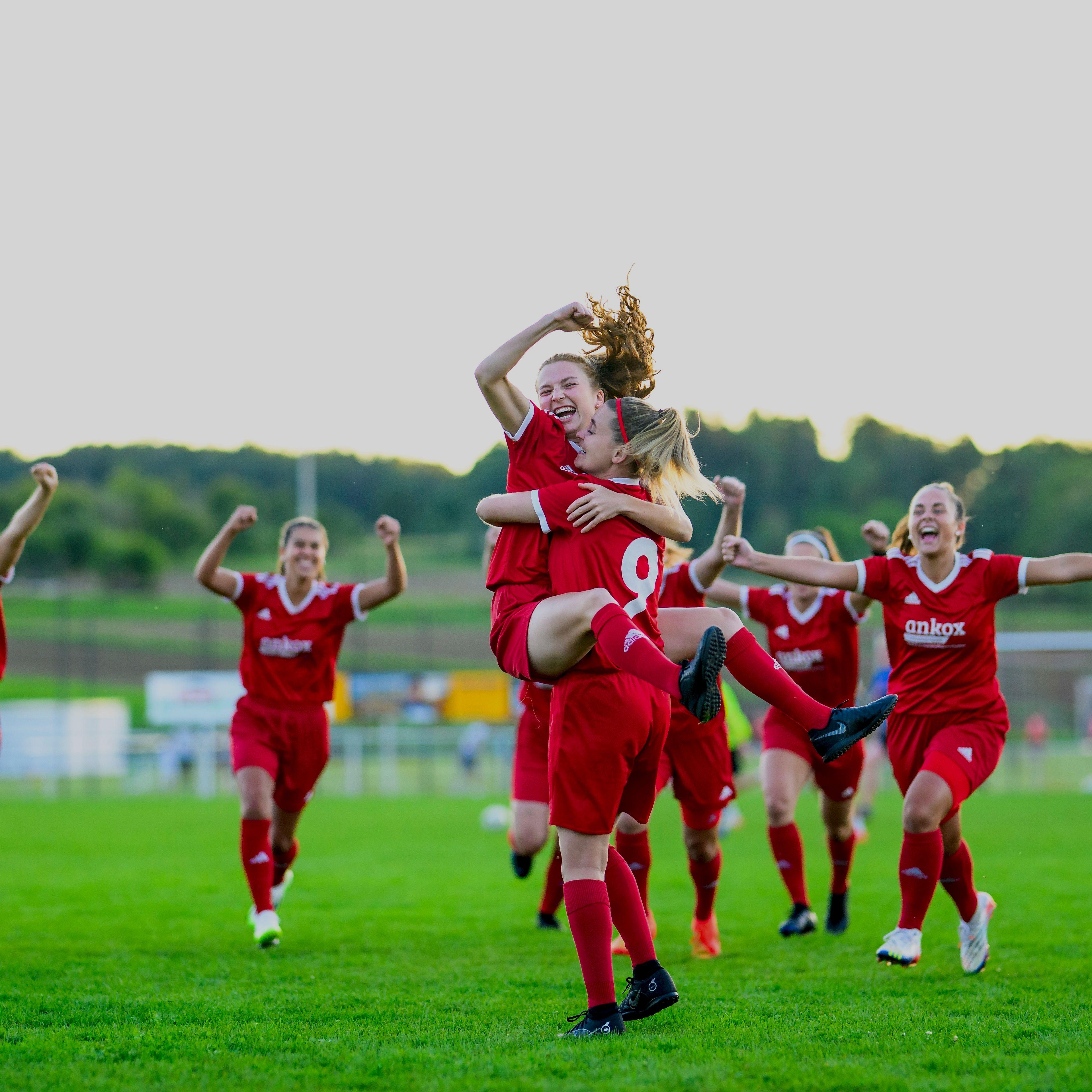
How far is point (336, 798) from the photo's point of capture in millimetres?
26297

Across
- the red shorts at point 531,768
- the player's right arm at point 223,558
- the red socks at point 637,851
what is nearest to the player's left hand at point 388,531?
the player's right arm at point 223,558

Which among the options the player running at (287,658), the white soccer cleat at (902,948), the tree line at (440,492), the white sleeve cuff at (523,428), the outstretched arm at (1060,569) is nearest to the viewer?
the white sleeve cuff at (523,428)

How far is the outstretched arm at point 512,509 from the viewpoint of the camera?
15.3 feet

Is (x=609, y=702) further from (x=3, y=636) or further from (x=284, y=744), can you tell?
(x=3, y=636)

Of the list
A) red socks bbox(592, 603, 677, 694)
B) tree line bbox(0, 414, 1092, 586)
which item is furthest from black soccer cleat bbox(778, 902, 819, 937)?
tree line bbox(0, 414, 1092, 586)

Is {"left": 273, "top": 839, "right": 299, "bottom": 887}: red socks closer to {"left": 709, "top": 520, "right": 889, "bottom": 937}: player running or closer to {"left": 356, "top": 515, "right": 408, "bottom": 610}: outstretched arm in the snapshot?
{"left": 356, "top": 515, "right": 408, "bottom": 610}: outstretched arm

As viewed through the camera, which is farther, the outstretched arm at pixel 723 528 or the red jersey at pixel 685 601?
the red jersey at pixel 685 601

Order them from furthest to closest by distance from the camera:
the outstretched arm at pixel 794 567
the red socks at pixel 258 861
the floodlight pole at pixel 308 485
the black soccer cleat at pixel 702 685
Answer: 1. the floodlight pole at pixel 308 485
2. the red socks at pixel 258 861
3. the outstretched arm at pixel 794 567
4. the black soccer cleat at pixel 702 685

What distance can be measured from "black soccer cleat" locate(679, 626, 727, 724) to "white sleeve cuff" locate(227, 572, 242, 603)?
3941 mm

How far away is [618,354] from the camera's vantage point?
543cm

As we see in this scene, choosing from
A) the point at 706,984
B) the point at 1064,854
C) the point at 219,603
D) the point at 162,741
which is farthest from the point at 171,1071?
the point at 219,603

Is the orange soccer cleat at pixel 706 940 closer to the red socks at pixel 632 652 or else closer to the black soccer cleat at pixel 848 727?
the black soccer cleat at pixel 848 727

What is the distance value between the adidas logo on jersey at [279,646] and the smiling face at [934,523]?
11.6 feet

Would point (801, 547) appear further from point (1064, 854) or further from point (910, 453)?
point (910, 453)
